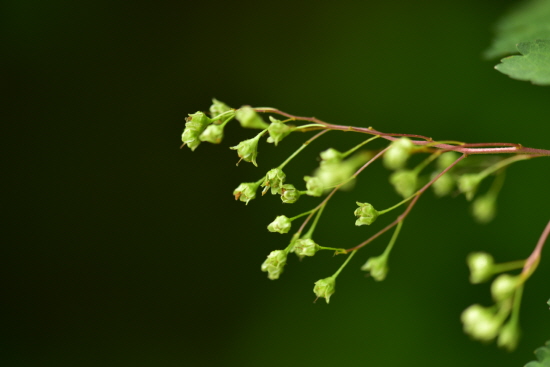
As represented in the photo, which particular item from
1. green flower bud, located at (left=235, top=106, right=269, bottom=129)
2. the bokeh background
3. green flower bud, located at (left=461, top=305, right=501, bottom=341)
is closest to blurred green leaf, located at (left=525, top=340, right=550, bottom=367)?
green flower bud, located at (left=461, top=305, right=501, bottom=341)

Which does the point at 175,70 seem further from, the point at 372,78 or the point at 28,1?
the point at 372,78

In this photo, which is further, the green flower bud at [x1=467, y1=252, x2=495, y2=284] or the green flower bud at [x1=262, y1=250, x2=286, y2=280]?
the green flower bud at [x1=262, y1=250, x2=286, y2=280]

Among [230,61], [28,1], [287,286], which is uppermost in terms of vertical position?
[28,1]

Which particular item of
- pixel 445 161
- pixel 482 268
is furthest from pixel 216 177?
pixel 482 268

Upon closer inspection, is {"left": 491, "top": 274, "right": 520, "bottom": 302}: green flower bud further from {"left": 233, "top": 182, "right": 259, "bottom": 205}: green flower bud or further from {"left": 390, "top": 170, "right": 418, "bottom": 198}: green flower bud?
{"left": 233, "top": 182, "right": 259, "bottom": 205}: green flower bud

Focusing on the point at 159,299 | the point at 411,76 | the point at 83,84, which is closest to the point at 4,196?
the point at 83,84

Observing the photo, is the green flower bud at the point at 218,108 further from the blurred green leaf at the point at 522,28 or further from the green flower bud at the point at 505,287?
the blurred green leaf at the point at 522,28
